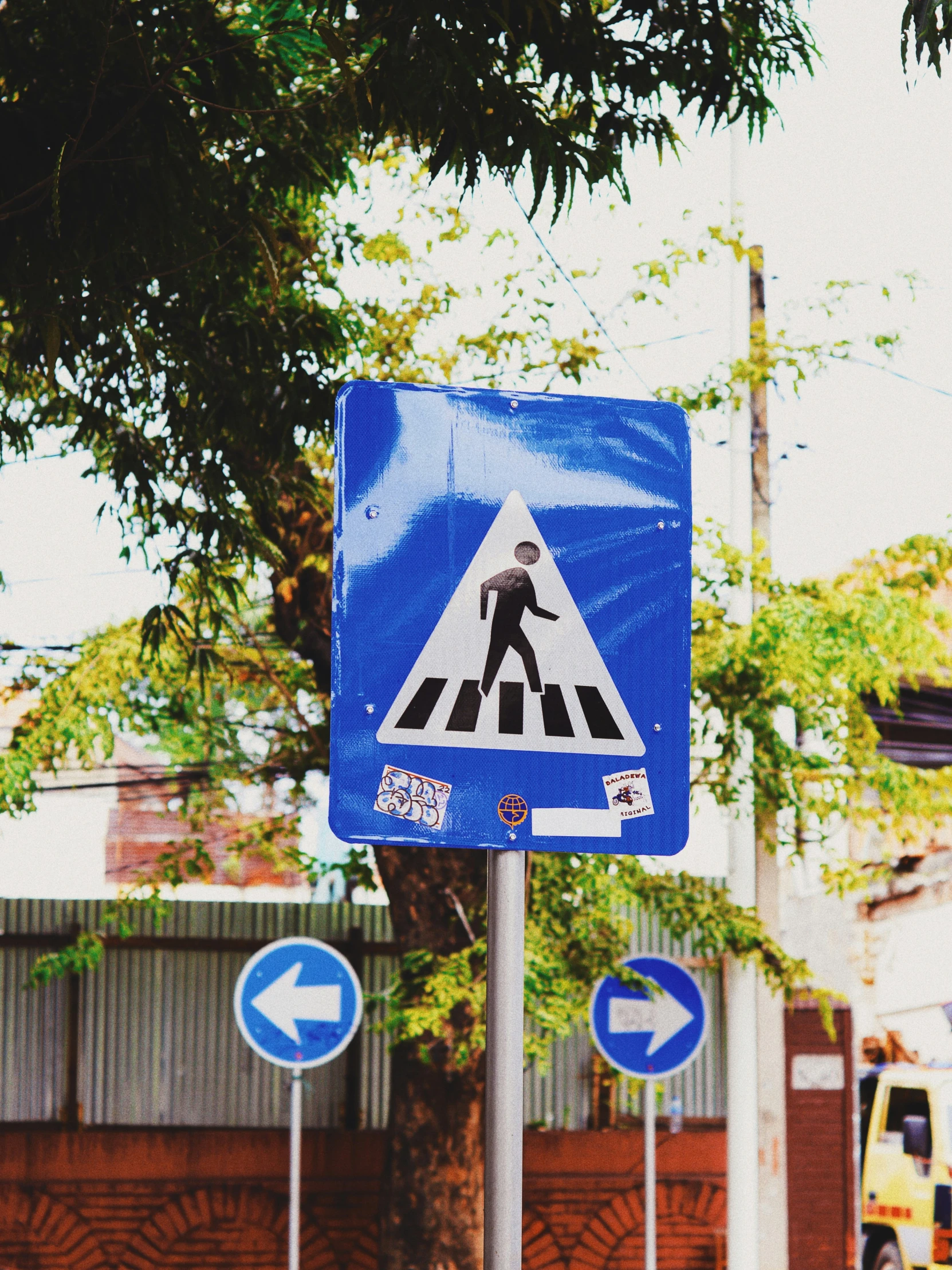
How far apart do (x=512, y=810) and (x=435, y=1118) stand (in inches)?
278

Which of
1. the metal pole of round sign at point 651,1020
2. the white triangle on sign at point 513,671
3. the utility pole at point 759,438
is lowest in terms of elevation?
the metal pole of round sign at point 651,1020

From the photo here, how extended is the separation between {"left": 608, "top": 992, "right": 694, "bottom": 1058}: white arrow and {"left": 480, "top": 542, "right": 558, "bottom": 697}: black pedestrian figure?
607cm

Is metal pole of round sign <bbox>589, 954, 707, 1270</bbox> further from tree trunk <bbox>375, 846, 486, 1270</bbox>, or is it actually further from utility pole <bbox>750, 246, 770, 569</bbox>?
utility pole <bbox>750, 246, 770, 569</bbox>

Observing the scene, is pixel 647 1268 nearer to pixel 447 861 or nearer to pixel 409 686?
pixel 447 861

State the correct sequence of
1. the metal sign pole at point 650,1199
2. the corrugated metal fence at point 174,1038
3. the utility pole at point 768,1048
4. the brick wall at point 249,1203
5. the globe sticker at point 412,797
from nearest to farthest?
the globe sticker at point 412,797 < the metal sign pole at point 650,1199 < the utility pole at point 768,1048 < the brick wall at point 249,1203 < the corrugated metal fence at point 174,1038

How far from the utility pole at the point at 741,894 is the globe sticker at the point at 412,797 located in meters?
6.49

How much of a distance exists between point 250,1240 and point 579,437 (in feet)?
29.4

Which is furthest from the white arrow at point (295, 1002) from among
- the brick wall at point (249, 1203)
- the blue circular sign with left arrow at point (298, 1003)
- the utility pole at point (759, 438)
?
the utility pole at point (759, 438)

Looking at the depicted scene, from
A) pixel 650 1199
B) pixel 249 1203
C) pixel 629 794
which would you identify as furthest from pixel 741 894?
pixel 629 794

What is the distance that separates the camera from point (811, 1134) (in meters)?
11.2

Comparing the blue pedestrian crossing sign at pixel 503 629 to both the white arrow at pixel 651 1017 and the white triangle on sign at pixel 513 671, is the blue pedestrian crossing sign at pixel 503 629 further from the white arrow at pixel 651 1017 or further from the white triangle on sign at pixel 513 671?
the white arrow at pixel 651 1017

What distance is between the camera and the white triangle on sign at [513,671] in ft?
7.22

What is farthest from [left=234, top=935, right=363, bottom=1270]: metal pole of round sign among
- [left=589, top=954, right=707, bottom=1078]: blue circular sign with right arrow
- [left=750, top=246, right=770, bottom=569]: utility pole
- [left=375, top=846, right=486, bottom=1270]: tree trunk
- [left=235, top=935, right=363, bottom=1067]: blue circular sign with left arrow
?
[left=750, top=246, right=770, bottom=569]: utility pole

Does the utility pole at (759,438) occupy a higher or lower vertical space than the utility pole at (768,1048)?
higher
